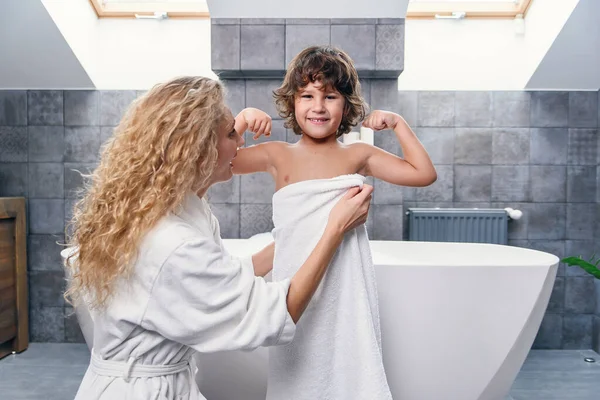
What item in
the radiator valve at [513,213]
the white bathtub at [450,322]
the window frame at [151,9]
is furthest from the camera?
the window frame at [151,9]

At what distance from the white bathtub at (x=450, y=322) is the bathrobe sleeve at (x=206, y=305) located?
1.02 meters

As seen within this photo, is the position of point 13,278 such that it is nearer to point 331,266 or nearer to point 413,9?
point 331,266

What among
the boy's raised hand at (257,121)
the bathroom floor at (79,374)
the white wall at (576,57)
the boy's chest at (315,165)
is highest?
the white wall at (576,57)

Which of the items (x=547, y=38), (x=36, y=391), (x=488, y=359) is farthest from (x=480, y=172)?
(x=36, y=391)

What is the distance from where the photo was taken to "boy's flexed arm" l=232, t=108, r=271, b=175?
142 centimetres

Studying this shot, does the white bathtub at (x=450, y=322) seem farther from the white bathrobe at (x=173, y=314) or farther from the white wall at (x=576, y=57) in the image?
the white wall at (x=576, y=57)

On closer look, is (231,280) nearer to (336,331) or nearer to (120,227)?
(120,227)

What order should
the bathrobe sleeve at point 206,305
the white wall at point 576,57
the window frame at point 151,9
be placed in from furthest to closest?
the window frame at point 151,9 → the white wall at point 576,57 → the bathrobe sleeve at point 206,305

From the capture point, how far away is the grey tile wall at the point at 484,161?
331cm

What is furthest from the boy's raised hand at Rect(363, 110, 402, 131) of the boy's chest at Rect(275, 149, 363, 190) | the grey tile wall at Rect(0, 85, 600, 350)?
the grey tile wall at Rect(0, 85, 600, 350)

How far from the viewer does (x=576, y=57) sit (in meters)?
3.08

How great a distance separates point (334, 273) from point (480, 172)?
2.29 m

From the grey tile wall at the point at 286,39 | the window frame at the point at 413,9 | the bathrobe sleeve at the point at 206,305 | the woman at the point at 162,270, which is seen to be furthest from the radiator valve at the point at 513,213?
the bathrobe sleeve at the point at 206,305

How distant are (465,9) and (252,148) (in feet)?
7.92
